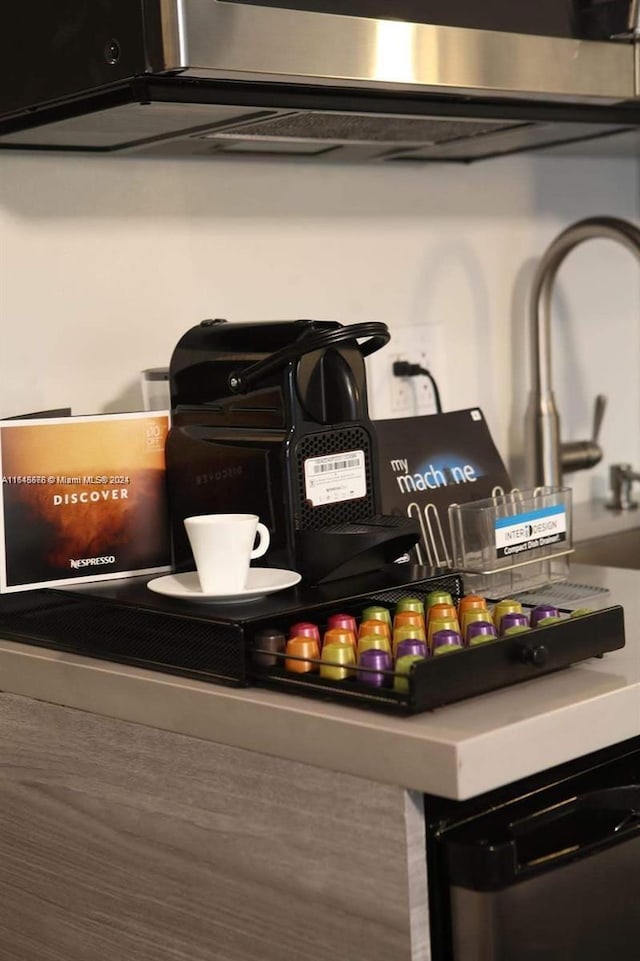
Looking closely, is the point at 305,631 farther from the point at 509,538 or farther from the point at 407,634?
the point at 509,538

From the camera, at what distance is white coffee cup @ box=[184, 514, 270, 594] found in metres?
1.18

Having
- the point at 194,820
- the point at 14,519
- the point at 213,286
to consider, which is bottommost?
the point at 194,820

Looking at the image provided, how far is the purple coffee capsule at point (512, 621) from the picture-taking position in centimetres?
117

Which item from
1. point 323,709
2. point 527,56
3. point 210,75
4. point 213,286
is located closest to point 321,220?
point 213,286

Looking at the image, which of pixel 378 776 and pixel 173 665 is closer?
pixel 378 776

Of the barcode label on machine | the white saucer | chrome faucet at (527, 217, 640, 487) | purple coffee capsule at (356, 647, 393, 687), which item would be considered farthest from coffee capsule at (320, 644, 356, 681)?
chrome faucet at (527, 217, 640, 487)

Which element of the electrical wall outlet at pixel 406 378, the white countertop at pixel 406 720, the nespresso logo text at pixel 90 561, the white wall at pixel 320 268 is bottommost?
the white countertop at pixel 406 720

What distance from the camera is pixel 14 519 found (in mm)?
1334

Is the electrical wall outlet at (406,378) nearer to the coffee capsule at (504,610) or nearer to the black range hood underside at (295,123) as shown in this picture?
the black range hood underside at (295,123)

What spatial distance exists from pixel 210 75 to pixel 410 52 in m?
0.24

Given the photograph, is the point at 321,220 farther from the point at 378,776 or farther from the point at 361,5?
the point at 378,776

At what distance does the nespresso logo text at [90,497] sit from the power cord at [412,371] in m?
0.64

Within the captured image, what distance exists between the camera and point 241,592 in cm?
118

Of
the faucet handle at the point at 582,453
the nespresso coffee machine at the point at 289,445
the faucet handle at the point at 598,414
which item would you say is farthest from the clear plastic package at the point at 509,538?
the faucet handle at the point at 598,414
